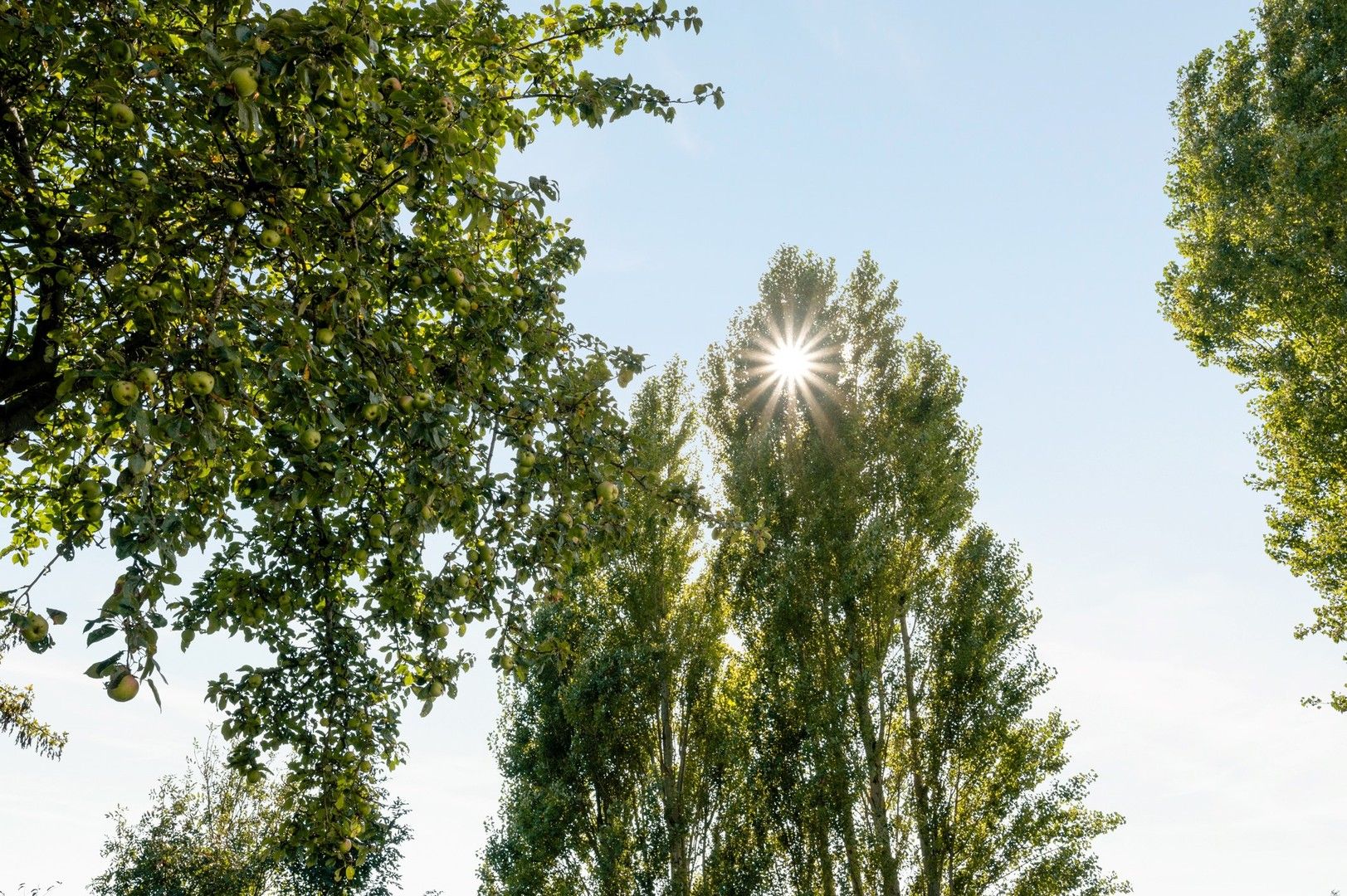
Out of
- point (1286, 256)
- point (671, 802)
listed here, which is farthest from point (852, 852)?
point (1286, 256)

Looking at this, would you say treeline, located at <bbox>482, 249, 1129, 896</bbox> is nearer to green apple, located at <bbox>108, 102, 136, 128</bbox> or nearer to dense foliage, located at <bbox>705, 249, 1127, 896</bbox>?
dense foliage, located at <bbox>705, 249, 1127, 896</bbox>

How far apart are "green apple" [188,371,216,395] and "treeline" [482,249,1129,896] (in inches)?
402

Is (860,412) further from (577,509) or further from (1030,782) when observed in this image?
(577,509)

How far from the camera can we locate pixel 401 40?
3.51m

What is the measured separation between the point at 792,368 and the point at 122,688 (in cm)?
1444

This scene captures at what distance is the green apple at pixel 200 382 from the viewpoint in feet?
8.14

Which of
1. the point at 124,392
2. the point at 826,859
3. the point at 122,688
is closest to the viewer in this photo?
the point at 122,688

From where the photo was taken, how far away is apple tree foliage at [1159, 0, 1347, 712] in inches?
479

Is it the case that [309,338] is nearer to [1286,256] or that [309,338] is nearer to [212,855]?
[1286,256]

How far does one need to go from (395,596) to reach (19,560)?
3.60 meters

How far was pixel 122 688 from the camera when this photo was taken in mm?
2166

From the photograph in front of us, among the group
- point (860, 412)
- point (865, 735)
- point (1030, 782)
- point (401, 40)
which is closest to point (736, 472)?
point (860, 412)

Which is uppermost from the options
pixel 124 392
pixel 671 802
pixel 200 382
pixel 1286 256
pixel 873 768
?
pixel 1286 256

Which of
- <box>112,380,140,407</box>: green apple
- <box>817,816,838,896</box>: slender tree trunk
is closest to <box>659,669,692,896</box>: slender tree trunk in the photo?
<box>817,816,838,896</box>: slender tree trunk
